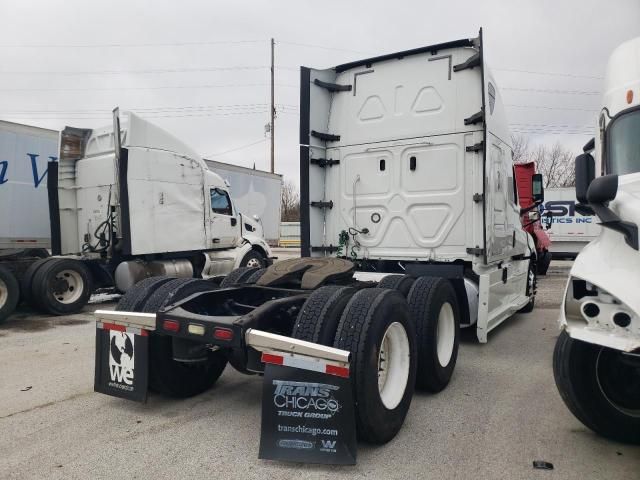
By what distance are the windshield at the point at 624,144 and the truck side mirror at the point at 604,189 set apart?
841 millimetres

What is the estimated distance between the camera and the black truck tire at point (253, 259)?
38.8 feet

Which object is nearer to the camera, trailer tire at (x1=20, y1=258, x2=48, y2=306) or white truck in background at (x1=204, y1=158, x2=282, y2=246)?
trailer tire at (x1=20, y1=258, x2=48, y2=306)

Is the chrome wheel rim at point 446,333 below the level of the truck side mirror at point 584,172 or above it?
below

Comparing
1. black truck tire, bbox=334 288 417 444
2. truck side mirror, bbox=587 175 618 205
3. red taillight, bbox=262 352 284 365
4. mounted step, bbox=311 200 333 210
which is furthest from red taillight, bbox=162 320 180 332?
mounted step, bbox=311 200 333 210

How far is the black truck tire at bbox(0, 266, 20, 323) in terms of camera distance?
310 inches

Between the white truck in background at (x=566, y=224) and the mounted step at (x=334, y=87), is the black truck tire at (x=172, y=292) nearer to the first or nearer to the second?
the mounted step at (x=334, y=87)

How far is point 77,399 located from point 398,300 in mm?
→ 2988

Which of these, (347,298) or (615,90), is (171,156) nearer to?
(347,298)

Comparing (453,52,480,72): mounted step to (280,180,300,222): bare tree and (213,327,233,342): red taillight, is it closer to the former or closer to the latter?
(213,327,233,342): red taillight

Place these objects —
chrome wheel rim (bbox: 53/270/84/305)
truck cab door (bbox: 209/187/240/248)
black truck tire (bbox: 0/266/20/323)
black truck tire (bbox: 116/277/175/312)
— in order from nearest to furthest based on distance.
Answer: black truck tire (bbox: 116/277/175/312), black truck tire (bbox: 0/266/20/323), chrome wheel rim (bbox: 53/270/84/305), truck cab door (bbox: 209/187/240/248)

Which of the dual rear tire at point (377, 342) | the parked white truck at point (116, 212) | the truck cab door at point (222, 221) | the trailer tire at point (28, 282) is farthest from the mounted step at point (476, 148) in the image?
the trailer tire at point (28, 282)

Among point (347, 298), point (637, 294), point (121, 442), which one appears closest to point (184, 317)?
point (121, 442)

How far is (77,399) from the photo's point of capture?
14.0 feet

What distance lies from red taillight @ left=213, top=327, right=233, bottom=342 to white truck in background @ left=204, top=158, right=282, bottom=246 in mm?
9602
